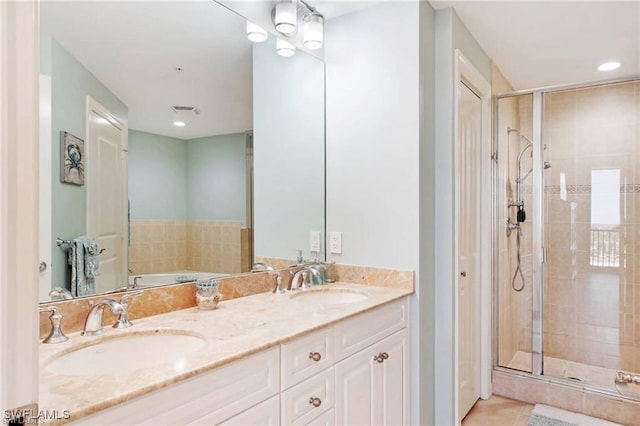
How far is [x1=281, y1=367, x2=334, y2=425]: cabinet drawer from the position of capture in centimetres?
133

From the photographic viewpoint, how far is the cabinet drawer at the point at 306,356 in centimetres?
133

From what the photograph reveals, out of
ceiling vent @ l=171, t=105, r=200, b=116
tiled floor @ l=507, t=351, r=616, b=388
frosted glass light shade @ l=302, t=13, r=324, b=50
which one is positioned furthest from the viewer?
tiled floor @ l=507, t=351, r=616, b=388

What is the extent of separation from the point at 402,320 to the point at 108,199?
140 centimetres

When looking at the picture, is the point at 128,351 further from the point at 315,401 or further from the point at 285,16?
the point at 285,16

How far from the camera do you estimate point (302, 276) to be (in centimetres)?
220

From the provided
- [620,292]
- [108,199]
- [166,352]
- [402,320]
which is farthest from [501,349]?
[108,199]

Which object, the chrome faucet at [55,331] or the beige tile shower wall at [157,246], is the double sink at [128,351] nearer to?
the chrome faucet at [55,331]

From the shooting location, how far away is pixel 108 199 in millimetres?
1486

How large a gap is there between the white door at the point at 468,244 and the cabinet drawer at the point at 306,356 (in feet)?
3.86

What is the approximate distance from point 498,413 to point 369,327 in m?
1.55

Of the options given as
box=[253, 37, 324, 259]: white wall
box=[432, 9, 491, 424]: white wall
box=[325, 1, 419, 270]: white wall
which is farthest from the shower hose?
box=[253, 37, 324, 259]: white wall

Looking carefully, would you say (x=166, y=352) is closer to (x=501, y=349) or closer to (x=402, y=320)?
(x=402, y=320)

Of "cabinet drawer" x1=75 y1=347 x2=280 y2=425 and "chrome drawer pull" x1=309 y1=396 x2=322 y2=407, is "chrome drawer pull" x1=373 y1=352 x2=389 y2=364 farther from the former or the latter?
"cabinet drawer" x1=75 y1=347 x2=280 y2=425

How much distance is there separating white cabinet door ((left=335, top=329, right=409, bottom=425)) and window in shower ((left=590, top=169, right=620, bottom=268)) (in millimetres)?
2183
